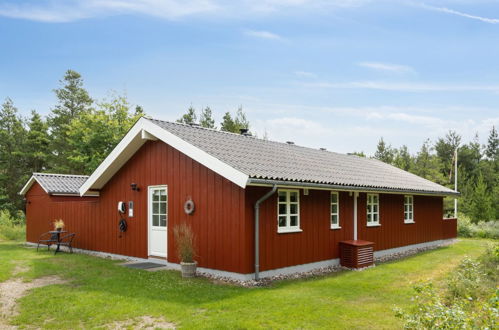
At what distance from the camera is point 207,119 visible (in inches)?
1587

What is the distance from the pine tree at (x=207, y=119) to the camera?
132ft

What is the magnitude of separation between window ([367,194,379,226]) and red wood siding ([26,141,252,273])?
232 inches

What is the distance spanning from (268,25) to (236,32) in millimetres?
1463

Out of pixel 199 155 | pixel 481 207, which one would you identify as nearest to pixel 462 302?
pixel 199 155

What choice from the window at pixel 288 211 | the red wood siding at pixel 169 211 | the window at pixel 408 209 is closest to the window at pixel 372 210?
the window at pixel 408 209

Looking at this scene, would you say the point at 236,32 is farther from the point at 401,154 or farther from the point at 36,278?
the point at 401,154

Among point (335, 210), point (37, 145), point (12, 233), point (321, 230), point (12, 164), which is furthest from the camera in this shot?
point (37, 145)

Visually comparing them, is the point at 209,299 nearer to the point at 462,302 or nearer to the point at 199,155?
the point at 199,155

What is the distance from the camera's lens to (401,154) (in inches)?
1877

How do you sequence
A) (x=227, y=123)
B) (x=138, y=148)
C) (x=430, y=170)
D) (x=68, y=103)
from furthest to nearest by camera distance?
(x=68, y=103) → (x=227, y=123) → (x=430, y=170) → (x=138, y=148)

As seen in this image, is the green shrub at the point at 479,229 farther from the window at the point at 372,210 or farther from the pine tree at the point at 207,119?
the pine tree at the point at 207,119

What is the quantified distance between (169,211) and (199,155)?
2.25 meters

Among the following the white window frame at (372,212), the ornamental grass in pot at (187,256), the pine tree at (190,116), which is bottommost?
the ornamental grass in pot at (187,256)

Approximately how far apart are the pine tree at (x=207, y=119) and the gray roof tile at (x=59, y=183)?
879 inches
